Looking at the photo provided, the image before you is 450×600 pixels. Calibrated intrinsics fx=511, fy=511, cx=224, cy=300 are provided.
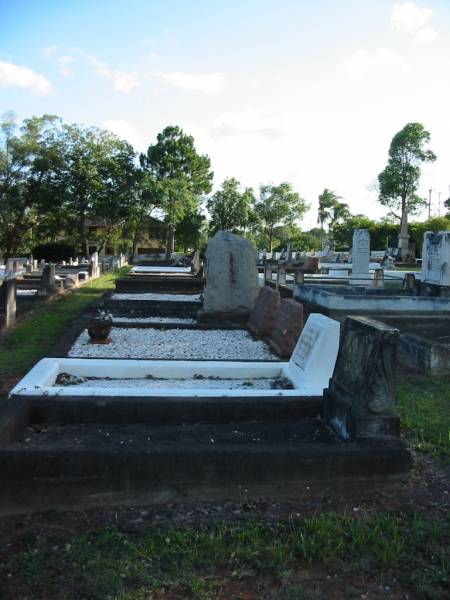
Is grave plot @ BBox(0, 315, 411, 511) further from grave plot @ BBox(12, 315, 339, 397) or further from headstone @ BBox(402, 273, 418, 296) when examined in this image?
headstone @ BBox(402, 273, 418, 296)

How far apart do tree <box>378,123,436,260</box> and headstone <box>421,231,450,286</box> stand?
95.2 feet

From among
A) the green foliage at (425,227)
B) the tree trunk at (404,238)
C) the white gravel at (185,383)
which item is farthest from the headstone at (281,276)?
the green foliage at (425,227)

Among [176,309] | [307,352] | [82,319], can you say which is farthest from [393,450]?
[176,309]

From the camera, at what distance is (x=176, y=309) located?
11.0 metres

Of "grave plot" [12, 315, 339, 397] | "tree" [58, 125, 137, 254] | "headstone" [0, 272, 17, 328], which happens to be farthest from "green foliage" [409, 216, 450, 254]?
"grave plot" [12, 315, 339, 397]

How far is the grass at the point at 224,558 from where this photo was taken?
2.29 metres

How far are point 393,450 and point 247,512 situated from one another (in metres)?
1.04

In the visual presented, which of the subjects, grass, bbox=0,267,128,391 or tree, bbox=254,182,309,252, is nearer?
grass, bbox=0,267,128,391

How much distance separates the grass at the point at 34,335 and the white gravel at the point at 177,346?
2.03ft

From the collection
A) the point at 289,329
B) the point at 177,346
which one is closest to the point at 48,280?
the point at 177,346

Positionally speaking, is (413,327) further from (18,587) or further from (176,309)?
(18,587)

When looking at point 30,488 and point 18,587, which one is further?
point 30,488

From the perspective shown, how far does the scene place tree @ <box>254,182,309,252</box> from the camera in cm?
5434

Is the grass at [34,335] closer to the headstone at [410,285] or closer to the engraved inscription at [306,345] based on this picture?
the engraved inscription at [306,345]
